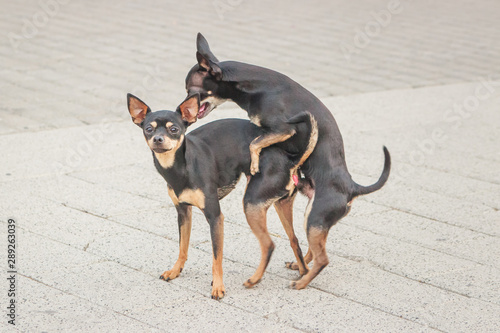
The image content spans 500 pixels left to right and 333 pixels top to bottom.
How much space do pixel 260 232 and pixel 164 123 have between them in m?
0.82

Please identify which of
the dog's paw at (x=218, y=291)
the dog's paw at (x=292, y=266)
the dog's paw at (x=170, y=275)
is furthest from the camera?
the dog's paw at (x=292, y=266)

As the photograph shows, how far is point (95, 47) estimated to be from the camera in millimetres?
9883

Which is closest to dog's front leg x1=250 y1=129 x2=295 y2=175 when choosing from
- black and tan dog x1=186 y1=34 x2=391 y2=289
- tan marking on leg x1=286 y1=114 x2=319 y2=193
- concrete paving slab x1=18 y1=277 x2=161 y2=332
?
black and tan dog x1=186 y1=34 x2=391 y2=289

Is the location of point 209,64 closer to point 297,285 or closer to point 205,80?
point 205,80

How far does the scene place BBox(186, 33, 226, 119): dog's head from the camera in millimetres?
3865

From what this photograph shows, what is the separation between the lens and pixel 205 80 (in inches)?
154

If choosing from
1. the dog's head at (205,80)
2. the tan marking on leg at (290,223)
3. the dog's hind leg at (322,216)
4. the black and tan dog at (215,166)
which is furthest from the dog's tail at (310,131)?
the dog's head at (205,80)

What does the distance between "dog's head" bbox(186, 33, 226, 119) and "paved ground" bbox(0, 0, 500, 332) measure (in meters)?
1.05

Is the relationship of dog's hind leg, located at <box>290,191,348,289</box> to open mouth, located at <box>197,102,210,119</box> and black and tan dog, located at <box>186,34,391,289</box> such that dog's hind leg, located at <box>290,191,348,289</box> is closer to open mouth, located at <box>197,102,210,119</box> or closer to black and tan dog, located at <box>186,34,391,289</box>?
black and tan dog, located at <box>186,34,391,289</box>

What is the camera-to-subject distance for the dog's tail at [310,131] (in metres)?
3.75

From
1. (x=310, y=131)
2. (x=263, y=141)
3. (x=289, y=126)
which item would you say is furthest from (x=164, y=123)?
(x=310, y=131)

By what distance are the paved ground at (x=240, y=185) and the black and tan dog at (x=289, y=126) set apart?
0.51 meters

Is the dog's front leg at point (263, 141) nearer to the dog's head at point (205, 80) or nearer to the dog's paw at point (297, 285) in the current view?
the dog's head at point (205, 80)

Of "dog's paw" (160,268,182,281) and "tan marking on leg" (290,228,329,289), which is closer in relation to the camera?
"tan marking on leg" (290,228,329,289)
